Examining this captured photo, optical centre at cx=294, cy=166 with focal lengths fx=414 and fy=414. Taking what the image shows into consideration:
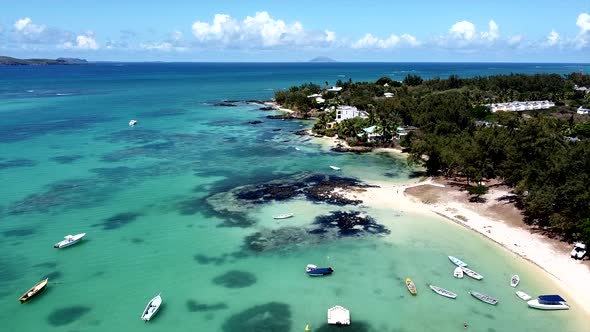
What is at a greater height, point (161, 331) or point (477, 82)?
point (477, 82)

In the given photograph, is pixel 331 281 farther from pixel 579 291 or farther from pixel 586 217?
pixel 586 217

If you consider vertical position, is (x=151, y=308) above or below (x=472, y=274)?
below

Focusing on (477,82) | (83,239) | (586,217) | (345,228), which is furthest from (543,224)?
(477,82)

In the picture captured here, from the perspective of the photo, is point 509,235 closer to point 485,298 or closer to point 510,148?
point 485,298

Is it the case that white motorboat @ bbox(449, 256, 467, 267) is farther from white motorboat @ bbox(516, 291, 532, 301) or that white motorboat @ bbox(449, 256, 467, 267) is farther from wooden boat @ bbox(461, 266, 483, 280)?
white motorboat @ bbox(516, 291, 532, 301)

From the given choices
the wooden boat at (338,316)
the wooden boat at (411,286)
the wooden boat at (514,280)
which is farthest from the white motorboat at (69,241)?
the wooden boat at (514,280)

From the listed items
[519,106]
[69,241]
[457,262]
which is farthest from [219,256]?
[519,106]
